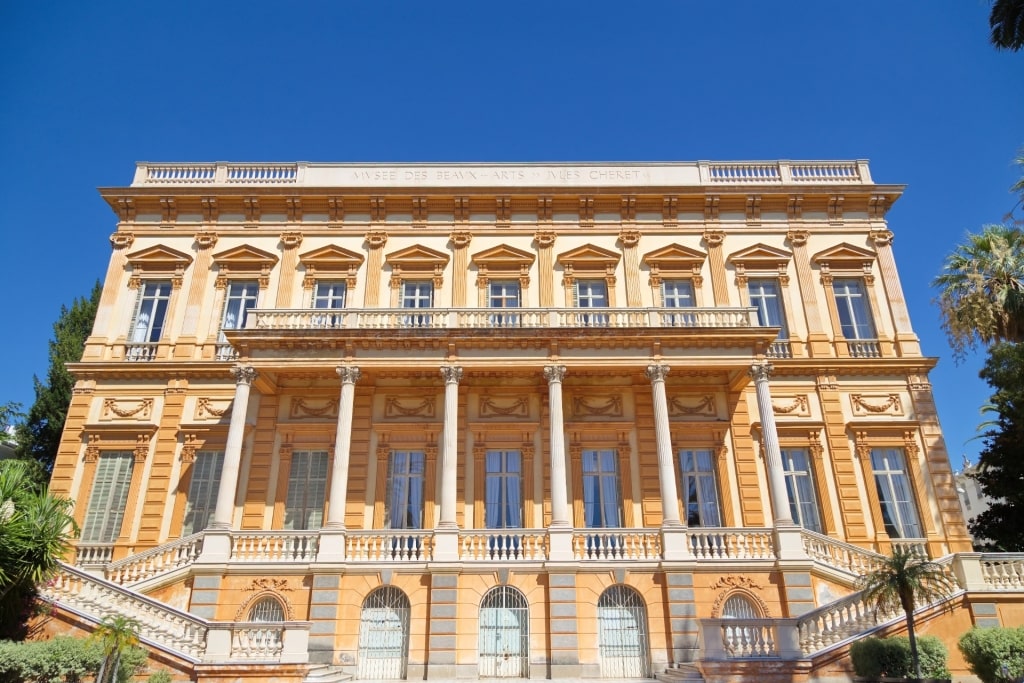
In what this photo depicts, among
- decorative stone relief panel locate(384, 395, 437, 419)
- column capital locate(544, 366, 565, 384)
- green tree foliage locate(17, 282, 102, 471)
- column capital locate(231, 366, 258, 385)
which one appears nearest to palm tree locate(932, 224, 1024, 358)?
column capital locate(544, 366, 565, 384)

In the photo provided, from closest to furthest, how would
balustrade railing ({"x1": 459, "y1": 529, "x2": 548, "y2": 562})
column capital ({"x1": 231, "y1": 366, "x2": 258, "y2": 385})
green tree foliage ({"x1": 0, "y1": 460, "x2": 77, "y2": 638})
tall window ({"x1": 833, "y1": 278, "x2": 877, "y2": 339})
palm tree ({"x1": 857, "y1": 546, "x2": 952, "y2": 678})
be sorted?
palm tree ({"x1": 857, "y1": 546, "x2": 952, "y2": 678}) → green tree foliage ({"x1": 0, "y1": 460, "x2": 77, "y2": 638}) → balustrade railing ({"x1": 459, "y1": 529, "x2": 548, "y2": 562}) → column capital ({"x1": 231, "y1": 366, "x2": 258, "y2": 385}) → tall window ({"x1": 833, "y1": 278, "x2": 877, "y2": 339})

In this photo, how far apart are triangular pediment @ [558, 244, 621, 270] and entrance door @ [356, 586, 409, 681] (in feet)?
36.2

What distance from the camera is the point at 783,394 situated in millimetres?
19672

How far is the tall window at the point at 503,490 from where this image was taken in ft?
59.6

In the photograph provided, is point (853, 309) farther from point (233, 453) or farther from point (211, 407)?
point (211, 407)

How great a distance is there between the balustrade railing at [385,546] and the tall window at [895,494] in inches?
493

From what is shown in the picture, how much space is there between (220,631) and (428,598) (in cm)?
463

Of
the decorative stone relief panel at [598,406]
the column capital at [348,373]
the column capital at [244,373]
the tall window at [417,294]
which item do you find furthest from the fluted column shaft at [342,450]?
the decorative stone relief panel at [598,406]

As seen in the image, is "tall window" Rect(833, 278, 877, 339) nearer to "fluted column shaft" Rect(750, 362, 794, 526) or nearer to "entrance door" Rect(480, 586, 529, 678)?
"fluted column shaft" Rect(750, 362, 794, 526)

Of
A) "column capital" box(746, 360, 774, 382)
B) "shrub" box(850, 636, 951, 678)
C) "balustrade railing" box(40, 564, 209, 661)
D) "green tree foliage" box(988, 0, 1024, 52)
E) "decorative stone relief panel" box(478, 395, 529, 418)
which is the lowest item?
"shrub" box(850, 636, 951, 678)

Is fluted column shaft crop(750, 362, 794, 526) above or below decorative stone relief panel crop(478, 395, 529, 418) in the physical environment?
below

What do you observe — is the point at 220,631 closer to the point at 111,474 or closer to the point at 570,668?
the point at 570,668

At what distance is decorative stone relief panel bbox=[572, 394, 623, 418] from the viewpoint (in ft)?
62.6

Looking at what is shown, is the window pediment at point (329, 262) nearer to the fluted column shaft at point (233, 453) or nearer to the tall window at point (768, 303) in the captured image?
the fluted column shaft at point (233, 453)
